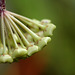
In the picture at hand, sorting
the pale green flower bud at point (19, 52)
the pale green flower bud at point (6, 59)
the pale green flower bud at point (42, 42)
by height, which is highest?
the pale green flower bud at point (42, 42)

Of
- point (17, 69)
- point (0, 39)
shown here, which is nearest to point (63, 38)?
point (17, 69)

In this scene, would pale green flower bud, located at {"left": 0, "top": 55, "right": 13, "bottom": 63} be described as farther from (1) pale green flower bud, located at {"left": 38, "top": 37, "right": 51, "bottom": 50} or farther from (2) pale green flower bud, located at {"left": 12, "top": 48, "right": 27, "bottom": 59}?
(1) pale green flower bud, located at {"left": 38, "top": 37, "right": 51, "bottom": 50}

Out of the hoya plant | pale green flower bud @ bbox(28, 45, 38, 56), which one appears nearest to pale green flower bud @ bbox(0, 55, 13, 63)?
the hoya plant

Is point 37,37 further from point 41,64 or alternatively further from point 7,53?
point 41,64

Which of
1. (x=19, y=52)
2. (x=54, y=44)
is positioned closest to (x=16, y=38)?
(x=19, y=52)

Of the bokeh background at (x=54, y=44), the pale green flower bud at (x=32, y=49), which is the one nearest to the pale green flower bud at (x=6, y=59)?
the pale green flower bud at (x=32, y=49)

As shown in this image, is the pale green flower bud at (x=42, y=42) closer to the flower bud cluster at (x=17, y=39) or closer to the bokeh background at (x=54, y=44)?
the flower bud cluster at (x=17, y=39)

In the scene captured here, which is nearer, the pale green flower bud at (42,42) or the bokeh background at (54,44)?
the pale green flower bud at (42,42)

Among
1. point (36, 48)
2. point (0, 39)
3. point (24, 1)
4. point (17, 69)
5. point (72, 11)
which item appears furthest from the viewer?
point (17, 69)
